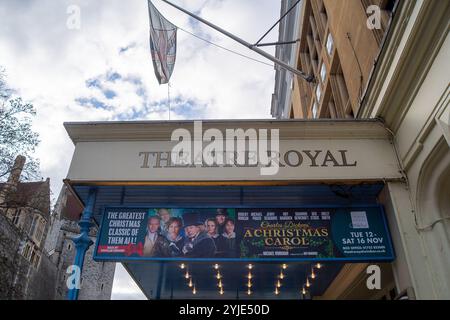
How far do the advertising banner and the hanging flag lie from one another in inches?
185

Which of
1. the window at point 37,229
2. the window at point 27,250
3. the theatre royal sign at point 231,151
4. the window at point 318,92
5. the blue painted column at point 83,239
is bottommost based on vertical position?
the blue painted column at point 83,239

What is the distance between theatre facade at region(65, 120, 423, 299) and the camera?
652 centimetres

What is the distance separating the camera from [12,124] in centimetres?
2058

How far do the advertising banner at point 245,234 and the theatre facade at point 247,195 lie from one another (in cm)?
2

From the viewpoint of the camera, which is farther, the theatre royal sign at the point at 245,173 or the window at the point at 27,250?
the window at the point at 27,250

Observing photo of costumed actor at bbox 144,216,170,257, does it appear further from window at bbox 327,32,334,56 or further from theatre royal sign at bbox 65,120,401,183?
window at bbox 327,32,334,56

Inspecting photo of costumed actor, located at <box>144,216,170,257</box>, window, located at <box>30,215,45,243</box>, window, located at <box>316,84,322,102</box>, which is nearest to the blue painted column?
photo of costumed actor, located at <box>144,216,170,257</box>

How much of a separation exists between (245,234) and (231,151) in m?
1.67

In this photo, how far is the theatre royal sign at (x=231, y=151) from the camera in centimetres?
697

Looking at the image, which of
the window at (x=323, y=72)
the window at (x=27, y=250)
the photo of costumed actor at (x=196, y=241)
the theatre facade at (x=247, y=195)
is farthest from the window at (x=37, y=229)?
the photo of costumed actor at (x=196, y=241)

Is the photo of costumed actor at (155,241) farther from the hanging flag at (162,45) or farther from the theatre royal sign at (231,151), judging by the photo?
the hanging flag at (162,45)

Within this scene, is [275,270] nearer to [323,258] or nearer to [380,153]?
[323,258]

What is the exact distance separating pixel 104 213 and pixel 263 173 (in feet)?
10.5
